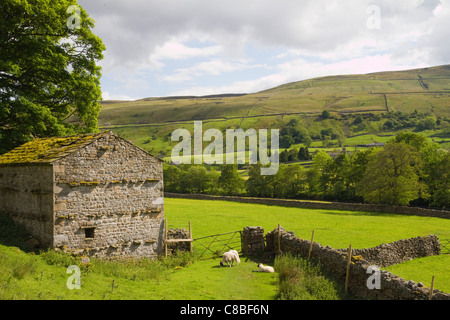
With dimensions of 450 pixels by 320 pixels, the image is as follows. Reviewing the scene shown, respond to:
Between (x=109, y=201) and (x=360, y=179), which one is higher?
(x=109, y=201)

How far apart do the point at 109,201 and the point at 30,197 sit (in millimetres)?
3454

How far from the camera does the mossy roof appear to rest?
16.5 m

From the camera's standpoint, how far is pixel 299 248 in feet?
63.2

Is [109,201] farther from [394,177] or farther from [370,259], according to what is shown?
[394,177]

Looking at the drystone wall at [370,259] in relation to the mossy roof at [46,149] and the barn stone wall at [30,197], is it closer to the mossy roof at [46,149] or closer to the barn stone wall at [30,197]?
the mossy roof at [46,149]

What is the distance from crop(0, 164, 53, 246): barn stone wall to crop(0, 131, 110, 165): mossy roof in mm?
344

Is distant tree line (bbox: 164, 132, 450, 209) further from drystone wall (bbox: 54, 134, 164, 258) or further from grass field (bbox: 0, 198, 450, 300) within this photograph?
drystone wall (bbox: 54, 134, 164, 258)

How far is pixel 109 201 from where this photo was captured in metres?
17.2

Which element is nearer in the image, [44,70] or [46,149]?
[46,149]
